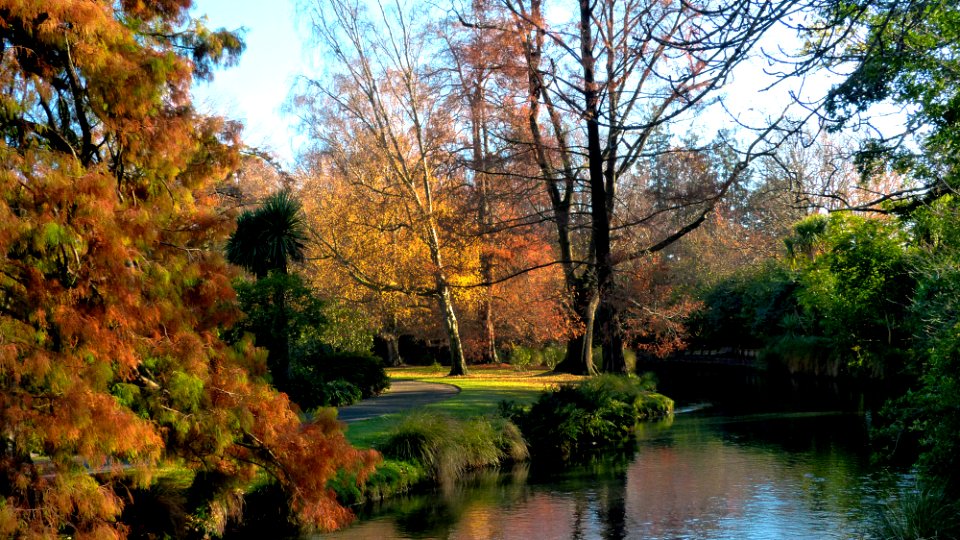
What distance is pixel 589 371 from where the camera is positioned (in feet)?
114

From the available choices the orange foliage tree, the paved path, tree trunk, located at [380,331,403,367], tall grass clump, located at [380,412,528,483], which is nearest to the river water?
tall grass clump, located at [380,412,528,483]

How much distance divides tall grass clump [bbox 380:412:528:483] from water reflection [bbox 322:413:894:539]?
0.48 metres

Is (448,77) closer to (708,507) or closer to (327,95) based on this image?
(327,95)

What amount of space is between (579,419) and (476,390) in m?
6.85

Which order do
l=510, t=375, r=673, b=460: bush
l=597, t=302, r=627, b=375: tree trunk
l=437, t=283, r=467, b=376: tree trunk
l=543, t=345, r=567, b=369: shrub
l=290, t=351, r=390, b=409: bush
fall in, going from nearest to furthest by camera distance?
l=510, t=375, r=673, b=460: bush
l=290, t=351, r=390, b=409: bush
l=597, t=302, r=627, b=375: tree trunk
l=437, t=283, r=467, b=376: tree trunk
l=543, t=345, r=567, b=369: shrub

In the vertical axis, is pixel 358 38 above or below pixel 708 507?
above

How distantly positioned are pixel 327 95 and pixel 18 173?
30508 millimetres

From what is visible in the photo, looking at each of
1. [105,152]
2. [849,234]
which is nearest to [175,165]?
[105,152]

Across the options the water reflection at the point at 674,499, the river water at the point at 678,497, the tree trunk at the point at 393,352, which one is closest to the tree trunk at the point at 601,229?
the river water at the point at 678,497

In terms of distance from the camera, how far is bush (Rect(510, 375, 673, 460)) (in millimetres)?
20562

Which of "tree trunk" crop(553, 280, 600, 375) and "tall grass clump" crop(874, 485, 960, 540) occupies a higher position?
"tree trunk" crop(553, 280, 600, 375)

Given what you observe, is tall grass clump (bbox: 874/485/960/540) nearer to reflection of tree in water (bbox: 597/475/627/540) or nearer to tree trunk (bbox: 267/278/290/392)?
reflection of tree in water (bbox: 597/475/627/540)

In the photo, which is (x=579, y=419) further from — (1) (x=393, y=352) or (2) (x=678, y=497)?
Result: (1) (x=393, y=352)

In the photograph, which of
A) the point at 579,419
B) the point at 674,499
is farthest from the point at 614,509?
the point at 579,419
